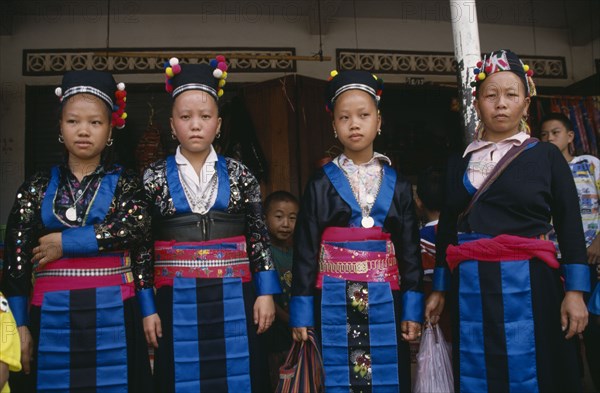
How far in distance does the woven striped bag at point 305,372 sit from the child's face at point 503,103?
4.50ft

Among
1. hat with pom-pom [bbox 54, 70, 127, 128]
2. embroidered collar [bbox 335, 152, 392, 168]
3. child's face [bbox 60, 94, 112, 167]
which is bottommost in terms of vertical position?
embroidered collar [bbox 335, 152, 392, 168]

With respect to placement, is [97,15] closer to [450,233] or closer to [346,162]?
[346,162]

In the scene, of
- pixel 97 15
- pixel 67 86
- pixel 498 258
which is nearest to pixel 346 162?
pixel 498 258

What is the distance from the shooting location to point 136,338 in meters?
2.80

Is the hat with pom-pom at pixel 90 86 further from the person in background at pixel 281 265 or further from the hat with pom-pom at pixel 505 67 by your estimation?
the hat with pom-pom at pixel 505 67

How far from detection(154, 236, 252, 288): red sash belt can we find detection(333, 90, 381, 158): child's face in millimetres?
793

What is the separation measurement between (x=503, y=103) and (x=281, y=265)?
1852 mm

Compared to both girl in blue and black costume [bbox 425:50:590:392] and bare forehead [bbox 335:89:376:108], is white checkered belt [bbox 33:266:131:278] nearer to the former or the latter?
bare forehead [bbox 335:89:376:108]

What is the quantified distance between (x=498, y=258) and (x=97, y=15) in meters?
5.46

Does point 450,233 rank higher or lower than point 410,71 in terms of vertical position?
lower

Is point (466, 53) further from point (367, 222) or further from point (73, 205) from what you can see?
point (73, 205)

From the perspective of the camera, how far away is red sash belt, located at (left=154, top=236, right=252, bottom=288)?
279 cm

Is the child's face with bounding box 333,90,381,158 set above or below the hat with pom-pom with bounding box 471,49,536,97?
below

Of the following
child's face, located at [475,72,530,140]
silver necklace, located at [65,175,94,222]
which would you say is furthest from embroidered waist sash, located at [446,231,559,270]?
silver necklace, located at [65,175,94,222]
